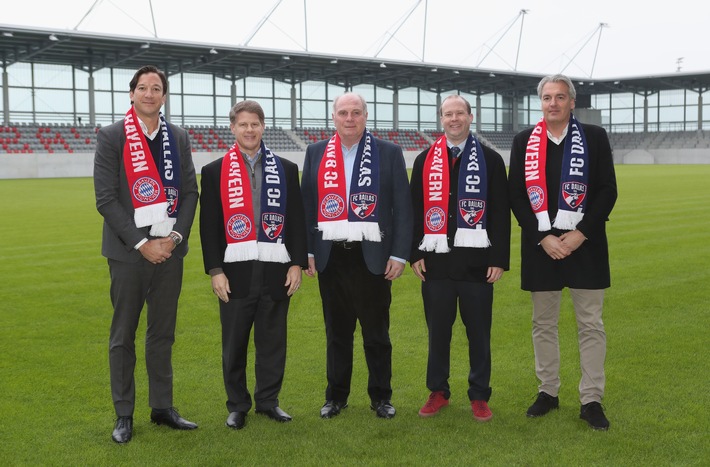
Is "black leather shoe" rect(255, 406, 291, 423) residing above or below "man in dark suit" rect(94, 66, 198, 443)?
below

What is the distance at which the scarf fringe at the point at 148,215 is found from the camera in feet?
13.0

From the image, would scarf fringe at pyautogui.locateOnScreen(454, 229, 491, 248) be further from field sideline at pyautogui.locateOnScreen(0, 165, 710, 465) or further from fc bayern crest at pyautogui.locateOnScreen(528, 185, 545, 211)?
field sideline at pyautogui.locateOnScreen(0, 165, 710, 465)

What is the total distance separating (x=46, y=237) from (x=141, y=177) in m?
9.87

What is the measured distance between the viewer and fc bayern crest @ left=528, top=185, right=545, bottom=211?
4211 millimetres

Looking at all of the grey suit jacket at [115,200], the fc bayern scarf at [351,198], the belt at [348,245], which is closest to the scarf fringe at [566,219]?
the fc bayern scarf at [351,198]

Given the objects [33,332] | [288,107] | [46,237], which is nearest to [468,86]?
[288,107]

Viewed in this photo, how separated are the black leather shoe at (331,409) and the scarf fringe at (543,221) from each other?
159cm

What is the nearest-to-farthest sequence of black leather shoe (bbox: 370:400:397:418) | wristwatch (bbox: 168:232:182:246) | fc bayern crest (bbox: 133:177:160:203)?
fc bayern crest (bbox: 133:177:160:203) → wristwatch (bbox: 168:232:182:246) → black leather shoe (bbox: 370:400:397:418)

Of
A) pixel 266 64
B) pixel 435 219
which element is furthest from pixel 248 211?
pixel 266 64

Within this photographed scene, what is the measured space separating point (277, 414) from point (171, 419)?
604 millimetres

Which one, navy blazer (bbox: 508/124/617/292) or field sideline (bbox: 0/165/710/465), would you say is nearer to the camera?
field sideline (bbox: 0/165/710/465)

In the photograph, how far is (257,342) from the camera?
4398mm

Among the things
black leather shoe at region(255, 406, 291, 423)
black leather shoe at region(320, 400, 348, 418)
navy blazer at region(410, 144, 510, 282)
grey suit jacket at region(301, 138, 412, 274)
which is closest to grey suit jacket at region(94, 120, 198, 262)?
grey suit jacket at region(301, 138, 412, 274)

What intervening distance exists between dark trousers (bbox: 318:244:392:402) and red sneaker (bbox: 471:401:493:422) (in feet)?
1.69
